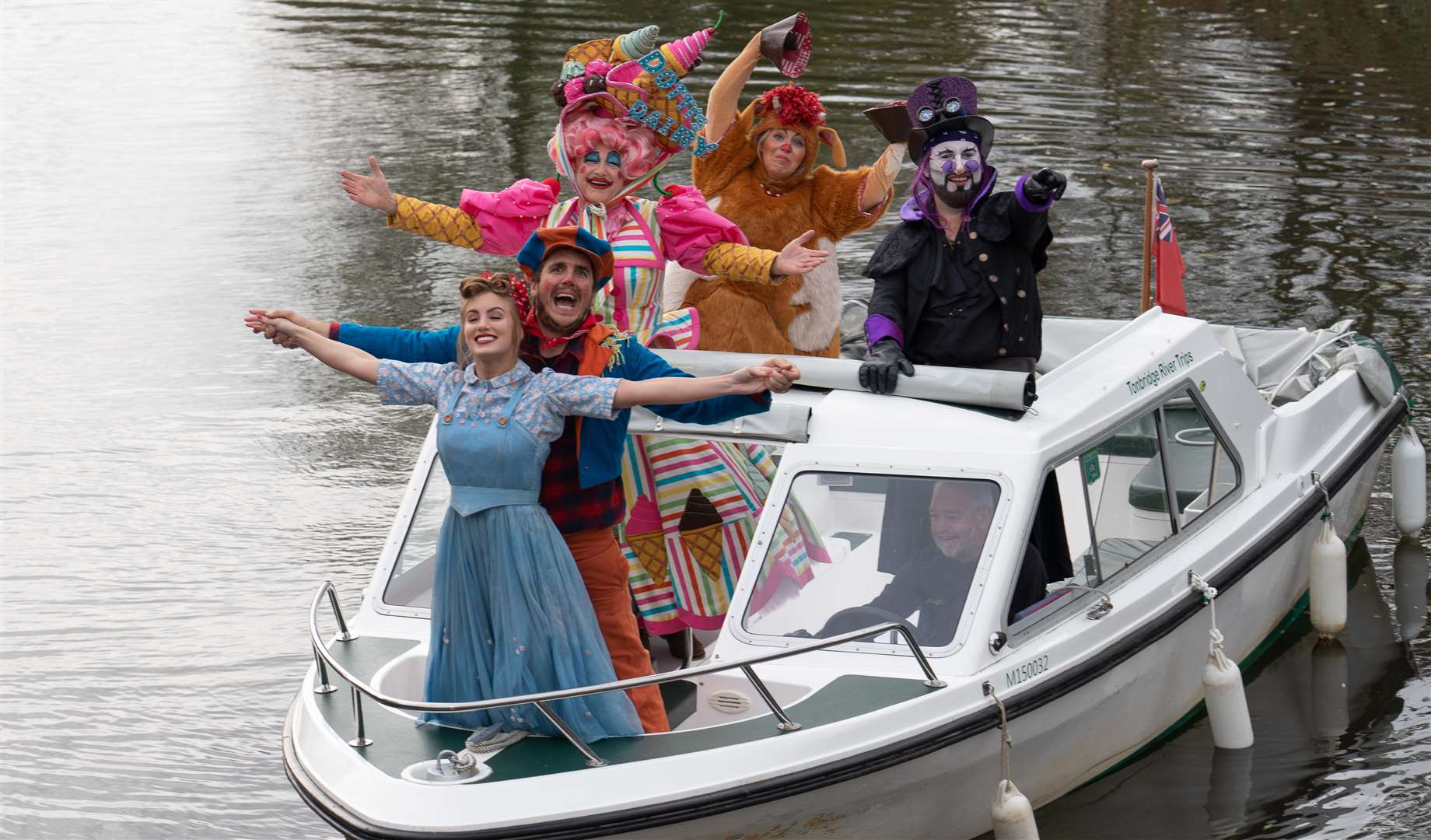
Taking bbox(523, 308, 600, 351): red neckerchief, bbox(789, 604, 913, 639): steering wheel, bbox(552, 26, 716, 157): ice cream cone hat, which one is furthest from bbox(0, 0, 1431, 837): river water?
bbox(552, 26, 716, 157): ice cream cone hat

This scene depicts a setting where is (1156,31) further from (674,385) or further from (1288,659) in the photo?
(674,385)

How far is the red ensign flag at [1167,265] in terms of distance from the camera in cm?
854

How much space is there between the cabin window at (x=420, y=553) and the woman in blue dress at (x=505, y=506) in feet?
3.41

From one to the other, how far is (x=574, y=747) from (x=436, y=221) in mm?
2350

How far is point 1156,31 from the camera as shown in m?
24.1

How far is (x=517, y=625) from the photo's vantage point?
515cm

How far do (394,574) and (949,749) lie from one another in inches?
85.4

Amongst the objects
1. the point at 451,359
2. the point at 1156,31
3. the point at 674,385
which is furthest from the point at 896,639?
the point at 1156,31

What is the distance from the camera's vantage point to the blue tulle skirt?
509 centimetres

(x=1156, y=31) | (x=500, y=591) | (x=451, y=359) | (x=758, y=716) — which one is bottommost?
(x=1156, y=31)

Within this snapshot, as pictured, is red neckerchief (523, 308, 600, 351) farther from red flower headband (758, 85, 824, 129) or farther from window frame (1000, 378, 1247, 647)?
red flower headband (758, 85, 824, 129)

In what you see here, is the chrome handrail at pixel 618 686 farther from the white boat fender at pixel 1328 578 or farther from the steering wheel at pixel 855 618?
the white boat fender at pixel 1328 578

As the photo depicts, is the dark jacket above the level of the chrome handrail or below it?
above

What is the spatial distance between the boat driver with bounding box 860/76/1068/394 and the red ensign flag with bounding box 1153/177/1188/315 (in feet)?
6.57
